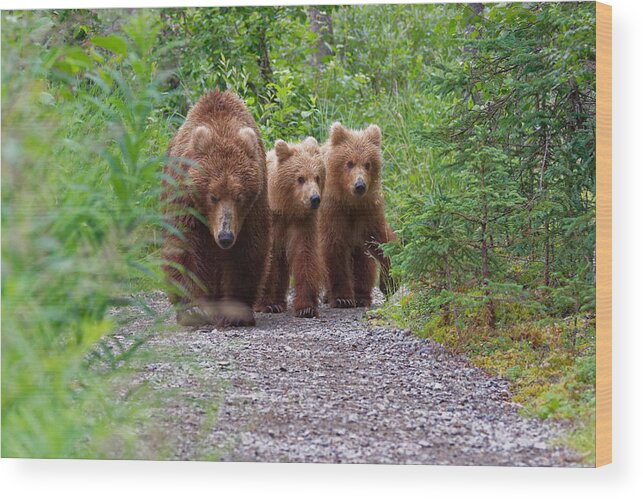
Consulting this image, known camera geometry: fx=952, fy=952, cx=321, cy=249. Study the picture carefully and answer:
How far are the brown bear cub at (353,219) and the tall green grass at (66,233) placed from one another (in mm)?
1247

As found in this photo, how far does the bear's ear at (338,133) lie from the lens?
5199mm

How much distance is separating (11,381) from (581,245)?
8.61 ft

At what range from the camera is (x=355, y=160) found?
5289mm

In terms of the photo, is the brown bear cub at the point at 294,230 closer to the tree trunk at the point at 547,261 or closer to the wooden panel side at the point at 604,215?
the tree trunk at the point at 547,261

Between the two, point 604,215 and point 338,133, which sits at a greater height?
point 338,133

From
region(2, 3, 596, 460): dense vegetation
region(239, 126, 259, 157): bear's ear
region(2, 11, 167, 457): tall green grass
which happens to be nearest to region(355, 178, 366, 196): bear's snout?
region(2, 3, 596, 460): dense vegetation

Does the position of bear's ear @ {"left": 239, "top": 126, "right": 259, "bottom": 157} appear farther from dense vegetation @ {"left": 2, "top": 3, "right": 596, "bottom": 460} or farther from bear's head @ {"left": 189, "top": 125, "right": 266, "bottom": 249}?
dense vegetation @ {"left": 2, "top": 3, "right": 596, "bottom": 460}

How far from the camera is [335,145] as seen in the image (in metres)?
5.31

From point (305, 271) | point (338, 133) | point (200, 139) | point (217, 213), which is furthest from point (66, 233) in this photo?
point (305, 271)

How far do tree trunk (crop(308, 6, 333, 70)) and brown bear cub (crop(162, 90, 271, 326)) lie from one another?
50cm

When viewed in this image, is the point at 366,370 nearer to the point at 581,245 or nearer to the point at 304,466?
the point at 304,466

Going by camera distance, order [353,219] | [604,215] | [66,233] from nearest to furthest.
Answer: [66,233] → [604,215] → [353,219]

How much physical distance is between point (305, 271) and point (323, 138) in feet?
2.81

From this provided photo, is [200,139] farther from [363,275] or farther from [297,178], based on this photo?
[363,275]
